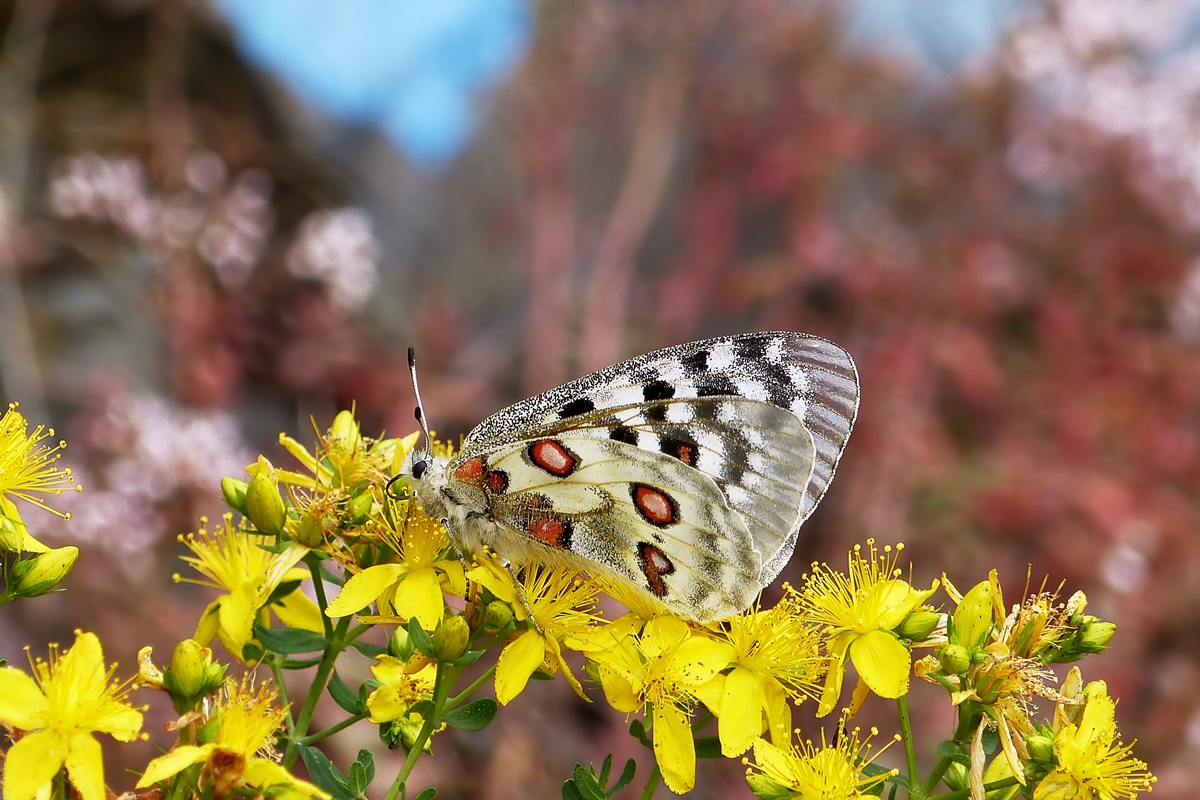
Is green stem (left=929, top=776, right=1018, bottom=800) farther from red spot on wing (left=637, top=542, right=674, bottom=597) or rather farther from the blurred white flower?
the blurred white flower

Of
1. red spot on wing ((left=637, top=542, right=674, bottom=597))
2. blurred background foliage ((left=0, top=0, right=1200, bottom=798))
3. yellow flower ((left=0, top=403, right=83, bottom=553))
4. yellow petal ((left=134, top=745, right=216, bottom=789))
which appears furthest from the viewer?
blurred background foliage ((left=0, top=0, right=1200, bottom=798))

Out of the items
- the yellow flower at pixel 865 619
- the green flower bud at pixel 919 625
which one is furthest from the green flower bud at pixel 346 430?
the green flower bud at pixel 919 625

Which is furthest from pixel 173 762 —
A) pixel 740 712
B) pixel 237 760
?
pixel 740 712

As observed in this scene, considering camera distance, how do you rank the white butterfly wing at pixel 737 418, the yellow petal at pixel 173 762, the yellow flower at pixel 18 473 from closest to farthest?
1. the yellow petal at pixel 173 762
2. the yellow flower at pixel 18 473
3. the white butterfly wing at pixel 737 418

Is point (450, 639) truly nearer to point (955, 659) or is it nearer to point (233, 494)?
point (233, 494)

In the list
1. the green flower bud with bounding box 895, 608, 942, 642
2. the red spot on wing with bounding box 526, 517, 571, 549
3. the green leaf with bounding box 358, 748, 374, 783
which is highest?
the red spot on wing with bounding box 526, 517, 571, 549

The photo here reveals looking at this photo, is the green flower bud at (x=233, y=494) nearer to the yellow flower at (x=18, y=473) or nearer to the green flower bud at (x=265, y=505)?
the green flower bud at (x=265, y=505)

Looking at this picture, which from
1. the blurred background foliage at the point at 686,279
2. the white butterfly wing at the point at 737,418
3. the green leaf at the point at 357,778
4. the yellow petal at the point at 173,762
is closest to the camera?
the yellow petal at the point at 173,762

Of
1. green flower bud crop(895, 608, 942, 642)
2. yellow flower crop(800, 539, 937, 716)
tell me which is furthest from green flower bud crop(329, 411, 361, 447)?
green flower bud crop(895, 608, 942, 642)
